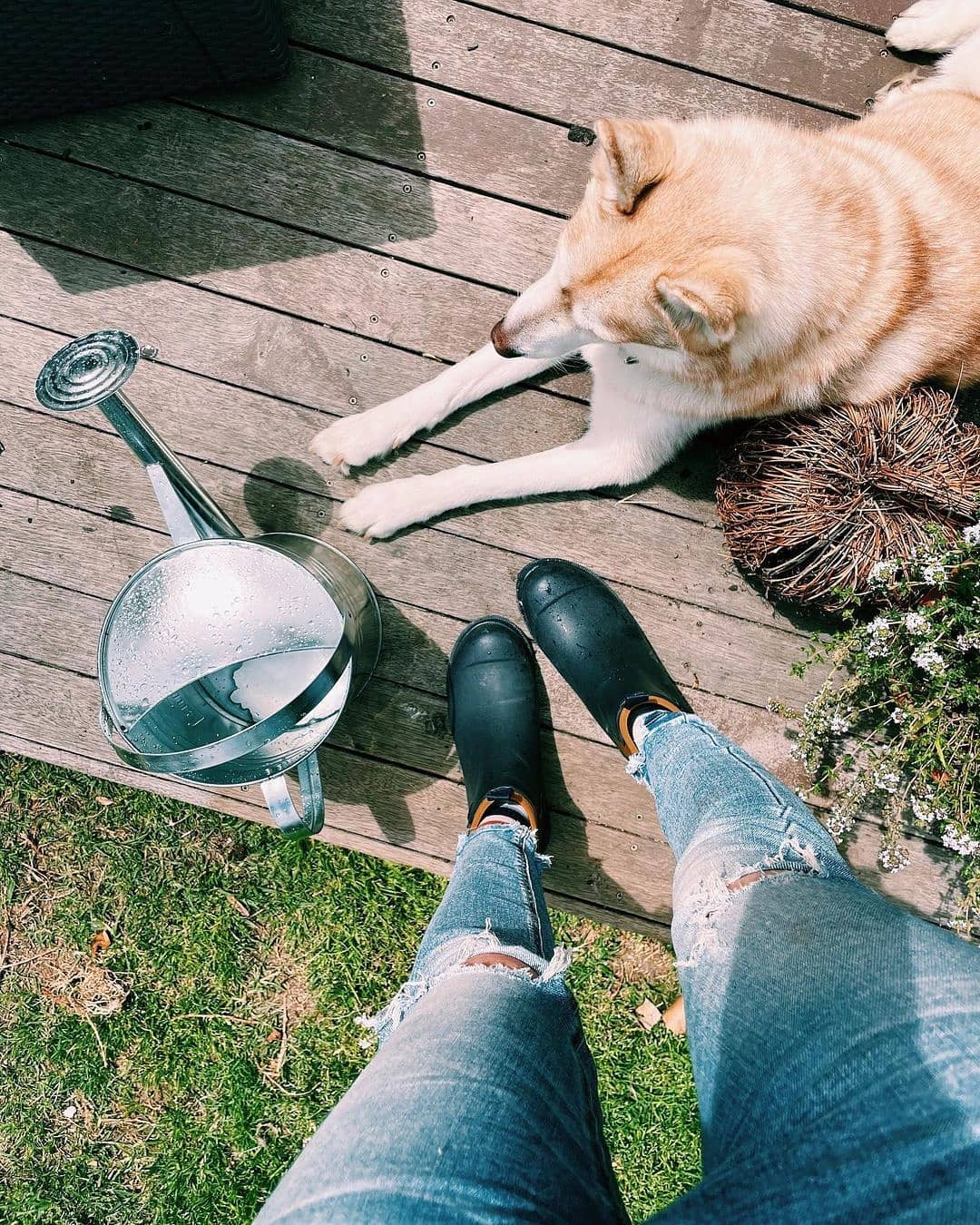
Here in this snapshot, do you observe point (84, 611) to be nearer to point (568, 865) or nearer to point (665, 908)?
point (568, 865)

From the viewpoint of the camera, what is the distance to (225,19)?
6.17 ft

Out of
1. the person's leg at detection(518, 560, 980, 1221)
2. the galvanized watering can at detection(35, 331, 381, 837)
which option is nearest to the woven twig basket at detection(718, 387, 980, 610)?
the person's leg at detection(518, 560, 980, 1221)

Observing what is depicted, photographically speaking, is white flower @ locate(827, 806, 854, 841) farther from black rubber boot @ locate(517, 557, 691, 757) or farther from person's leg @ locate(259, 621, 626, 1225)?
person's leg @ locate(259, 621, 626, 1225)

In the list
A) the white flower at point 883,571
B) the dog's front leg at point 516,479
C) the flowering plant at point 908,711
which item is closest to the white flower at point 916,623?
the flowering plant at point 908,711

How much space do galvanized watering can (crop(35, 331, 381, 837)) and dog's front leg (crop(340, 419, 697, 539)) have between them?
429 mm

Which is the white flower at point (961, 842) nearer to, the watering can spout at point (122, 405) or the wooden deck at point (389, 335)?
the wooden deck at point (389, 335)

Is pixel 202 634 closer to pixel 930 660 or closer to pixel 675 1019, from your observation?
pixel 930 660

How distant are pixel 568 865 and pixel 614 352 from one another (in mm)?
1522

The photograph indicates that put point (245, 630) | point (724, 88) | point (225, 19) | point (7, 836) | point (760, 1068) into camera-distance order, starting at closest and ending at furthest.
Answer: point (760, 1068) → point (245, 630) → point (225, 19) → point (724, 88) → point (7, 836)

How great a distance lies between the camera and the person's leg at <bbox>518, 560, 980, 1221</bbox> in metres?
1.06

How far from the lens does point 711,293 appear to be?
1384 mm

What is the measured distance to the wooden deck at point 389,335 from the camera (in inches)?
87.5

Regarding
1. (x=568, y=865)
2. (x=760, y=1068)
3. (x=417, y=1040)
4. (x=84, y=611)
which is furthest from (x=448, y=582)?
(x=760, y=1068)

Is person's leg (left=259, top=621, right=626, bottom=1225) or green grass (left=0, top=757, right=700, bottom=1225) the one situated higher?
person's leg (left=259, top=621, right=626, bottom=1225)
